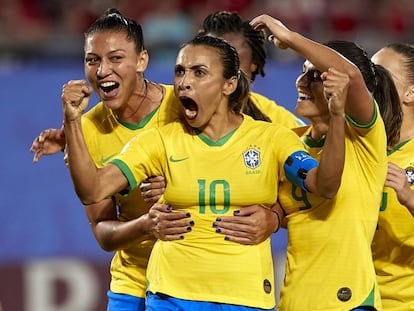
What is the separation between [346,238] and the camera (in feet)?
12.6

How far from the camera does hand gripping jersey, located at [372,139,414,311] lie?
4160 mm

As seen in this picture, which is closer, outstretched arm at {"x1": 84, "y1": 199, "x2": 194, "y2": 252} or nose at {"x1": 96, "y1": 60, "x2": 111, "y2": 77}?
outstretched arm at {"x1": 84, "y1": 199, "x2": 194, "y2": 252}

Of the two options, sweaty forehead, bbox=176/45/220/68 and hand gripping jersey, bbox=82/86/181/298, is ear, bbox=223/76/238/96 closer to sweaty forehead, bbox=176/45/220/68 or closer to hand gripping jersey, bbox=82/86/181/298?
sweaty forehead, bbox=176/45/220/68

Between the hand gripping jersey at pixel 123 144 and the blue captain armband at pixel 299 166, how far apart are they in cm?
69

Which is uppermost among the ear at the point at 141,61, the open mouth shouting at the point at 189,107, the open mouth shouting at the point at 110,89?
the ear at the point at 141,61

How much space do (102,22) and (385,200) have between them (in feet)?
4.24

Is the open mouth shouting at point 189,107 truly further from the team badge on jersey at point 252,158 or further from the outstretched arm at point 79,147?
the outstretched arm at point 79,147

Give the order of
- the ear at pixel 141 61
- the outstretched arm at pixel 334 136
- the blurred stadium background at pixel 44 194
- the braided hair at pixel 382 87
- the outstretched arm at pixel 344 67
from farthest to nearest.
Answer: the blurred stadium background at pixel 44 194
the ear at pixel 141 61
the braided hair at pixel 382 87
the outstretched arm at pixel 344 67
the outstretched arm at pixel 334 136

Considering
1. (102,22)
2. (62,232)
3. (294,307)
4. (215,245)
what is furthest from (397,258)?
(62,232)

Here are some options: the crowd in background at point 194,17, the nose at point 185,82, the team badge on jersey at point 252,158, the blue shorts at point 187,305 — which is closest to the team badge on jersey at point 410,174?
the team badge on jersey at point 252,158

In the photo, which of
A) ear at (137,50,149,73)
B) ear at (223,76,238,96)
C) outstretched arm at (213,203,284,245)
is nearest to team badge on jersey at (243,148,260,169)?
outstretched arm at (213,203,284,245)

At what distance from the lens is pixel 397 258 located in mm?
4188

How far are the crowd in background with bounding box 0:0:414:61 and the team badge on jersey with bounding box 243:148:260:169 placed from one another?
402cm

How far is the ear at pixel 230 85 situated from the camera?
13.0ft
